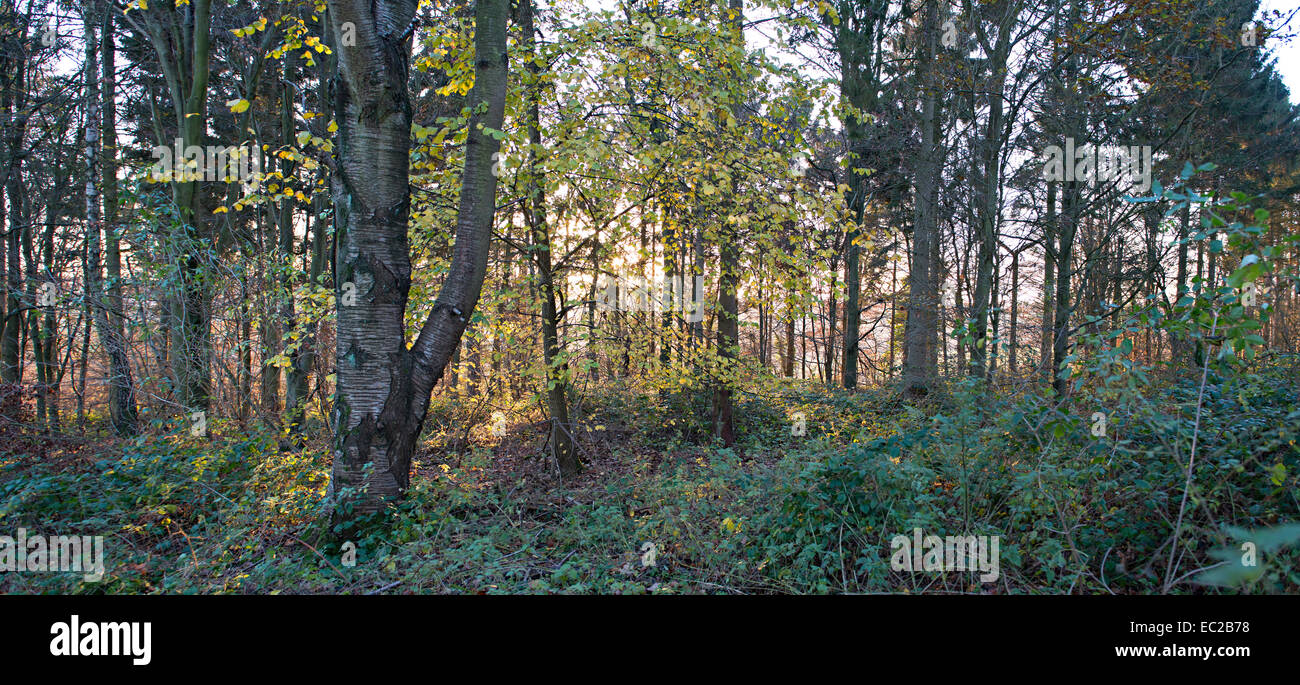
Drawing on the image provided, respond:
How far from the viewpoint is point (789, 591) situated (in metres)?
3.71

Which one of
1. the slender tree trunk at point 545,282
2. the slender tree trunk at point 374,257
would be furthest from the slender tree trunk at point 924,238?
the slender tree trunk at point 374,257

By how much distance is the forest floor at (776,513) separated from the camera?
3414 millimetres

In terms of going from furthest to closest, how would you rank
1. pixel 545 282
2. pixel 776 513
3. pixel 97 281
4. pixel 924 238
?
pixel 924 238
pixel 97 281
pixel 545 282
pixel 776 513

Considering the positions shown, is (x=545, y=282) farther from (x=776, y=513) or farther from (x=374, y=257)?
(x=776, y=513)

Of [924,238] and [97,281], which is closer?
[97,281]

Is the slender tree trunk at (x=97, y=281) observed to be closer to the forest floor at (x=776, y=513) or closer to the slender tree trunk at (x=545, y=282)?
the forest floor at (x=776, y=513)

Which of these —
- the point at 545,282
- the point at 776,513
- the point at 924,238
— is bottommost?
the point at 776,513

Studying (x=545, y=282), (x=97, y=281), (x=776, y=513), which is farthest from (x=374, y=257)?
(x=97, y=281)

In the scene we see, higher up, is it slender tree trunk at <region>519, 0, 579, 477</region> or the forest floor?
slender tree trunk at <region>519, 0, 579, 477</region>

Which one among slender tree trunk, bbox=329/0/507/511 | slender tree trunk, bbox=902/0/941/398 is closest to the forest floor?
slender tree trunk, bbox=329/0/507/511

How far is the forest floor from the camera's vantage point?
11.2 feet

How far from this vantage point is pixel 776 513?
4.41m

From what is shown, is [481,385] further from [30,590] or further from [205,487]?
[30,590]

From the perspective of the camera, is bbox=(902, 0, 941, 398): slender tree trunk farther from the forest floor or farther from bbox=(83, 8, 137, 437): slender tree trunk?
bbox=(83, 8, 137, 437): slender tree trunk
